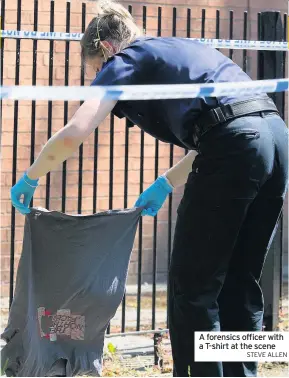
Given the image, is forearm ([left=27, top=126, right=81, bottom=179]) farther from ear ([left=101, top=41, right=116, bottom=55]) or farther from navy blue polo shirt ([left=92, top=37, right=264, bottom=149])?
ear ([left=101, top=41, right=116, bottom=55])

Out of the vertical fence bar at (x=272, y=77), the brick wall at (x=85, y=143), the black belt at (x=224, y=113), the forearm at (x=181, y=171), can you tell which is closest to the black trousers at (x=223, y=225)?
the black belt at (x=224, y=113)

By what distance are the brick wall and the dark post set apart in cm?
148

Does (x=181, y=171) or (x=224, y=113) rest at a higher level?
(x=224, y=113)

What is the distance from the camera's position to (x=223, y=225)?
138 inches

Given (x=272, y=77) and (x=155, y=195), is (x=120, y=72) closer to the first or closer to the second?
(x=155, y=195)

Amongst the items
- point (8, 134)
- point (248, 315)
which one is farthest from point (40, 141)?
point (248, 315)

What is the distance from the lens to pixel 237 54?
7211 millimetres

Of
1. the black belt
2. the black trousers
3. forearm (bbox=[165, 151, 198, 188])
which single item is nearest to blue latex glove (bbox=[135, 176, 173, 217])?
forearm (bbox=[165, 151, 198, 188])

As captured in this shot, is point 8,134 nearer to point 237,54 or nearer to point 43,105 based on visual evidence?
point 43,105

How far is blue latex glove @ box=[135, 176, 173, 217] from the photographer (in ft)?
13.3

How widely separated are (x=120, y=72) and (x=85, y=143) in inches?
141
